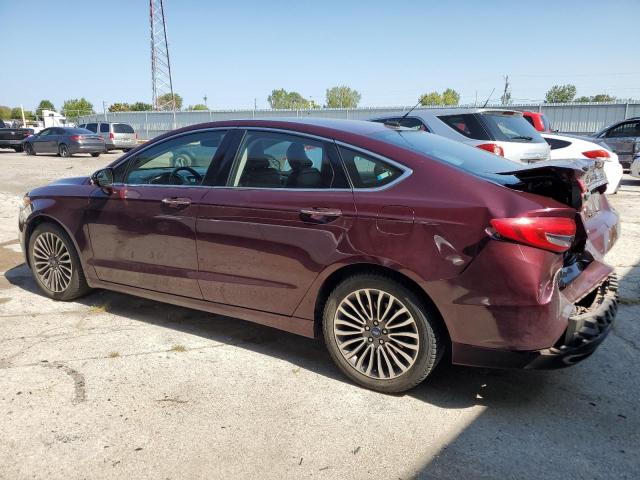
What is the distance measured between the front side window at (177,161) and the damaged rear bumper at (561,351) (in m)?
2.19

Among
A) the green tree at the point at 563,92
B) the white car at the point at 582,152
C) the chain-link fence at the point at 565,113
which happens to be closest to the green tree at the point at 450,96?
the green tree at the point at 563,92

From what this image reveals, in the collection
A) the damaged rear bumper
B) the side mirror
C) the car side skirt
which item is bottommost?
the car side skirt

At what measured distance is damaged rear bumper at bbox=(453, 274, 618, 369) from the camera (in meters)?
2.78

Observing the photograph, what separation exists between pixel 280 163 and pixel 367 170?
2.25ft

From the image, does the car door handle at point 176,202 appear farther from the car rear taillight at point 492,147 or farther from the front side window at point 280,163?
the car rear taillight at point 492,147

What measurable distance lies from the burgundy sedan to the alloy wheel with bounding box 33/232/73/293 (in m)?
0.47

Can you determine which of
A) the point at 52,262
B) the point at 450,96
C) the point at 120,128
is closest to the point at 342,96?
the point at 450,96

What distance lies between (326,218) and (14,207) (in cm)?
857

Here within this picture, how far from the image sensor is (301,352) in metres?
3.86

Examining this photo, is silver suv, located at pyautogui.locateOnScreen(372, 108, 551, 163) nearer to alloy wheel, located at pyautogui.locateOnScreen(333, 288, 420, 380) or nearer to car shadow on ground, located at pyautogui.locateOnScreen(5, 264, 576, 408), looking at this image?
car shadow on ground, located at pyautogui.locateOnScreen(5, 264, 576, 408)

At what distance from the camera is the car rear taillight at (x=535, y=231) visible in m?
2.66

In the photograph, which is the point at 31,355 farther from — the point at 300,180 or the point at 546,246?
the point at 546,246

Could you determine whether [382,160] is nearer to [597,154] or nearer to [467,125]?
[467,125]

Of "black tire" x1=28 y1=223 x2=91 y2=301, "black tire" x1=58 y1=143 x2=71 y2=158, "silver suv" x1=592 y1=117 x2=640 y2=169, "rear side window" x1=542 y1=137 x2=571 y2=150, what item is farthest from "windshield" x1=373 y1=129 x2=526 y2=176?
"black tire" x1=58 y1=143 x2=71 y2=158
